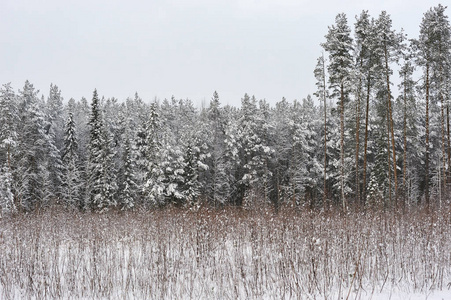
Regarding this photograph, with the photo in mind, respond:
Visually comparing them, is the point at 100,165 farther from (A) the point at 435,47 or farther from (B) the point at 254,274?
(B) the point at 254,274

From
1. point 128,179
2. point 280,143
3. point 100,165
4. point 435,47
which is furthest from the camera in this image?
point 280,143

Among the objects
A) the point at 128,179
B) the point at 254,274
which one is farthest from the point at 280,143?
the point at 254,274

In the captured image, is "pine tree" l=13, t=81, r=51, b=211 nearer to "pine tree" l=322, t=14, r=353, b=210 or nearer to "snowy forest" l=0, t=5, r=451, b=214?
"snowy forest" l=0, t=5, r=451, b=214

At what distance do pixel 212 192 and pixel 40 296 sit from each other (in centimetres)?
3395

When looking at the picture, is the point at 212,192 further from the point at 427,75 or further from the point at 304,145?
the point at 427,75

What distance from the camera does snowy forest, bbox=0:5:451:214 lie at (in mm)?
21141

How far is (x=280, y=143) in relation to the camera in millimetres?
41125

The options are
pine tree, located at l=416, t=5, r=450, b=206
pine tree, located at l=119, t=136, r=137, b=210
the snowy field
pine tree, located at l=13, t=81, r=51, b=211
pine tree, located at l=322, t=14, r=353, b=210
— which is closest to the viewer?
the snowy field

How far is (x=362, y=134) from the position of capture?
33.3 meters

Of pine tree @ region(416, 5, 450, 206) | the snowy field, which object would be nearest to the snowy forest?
pine tree @ region(416, 5, 450, 206)

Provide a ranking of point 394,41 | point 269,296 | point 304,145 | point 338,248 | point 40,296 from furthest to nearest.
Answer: point 304,145, point 394,41, point 338,248, point 40,296, point 269,296

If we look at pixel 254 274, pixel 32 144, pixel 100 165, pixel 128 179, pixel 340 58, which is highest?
pixel 340 58

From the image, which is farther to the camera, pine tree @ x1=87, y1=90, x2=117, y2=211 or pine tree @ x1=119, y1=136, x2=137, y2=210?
pine tree @ x1=119, y1=136, x2=137, y2=210

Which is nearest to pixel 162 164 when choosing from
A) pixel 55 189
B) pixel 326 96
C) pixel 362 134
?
pixel 55 189
